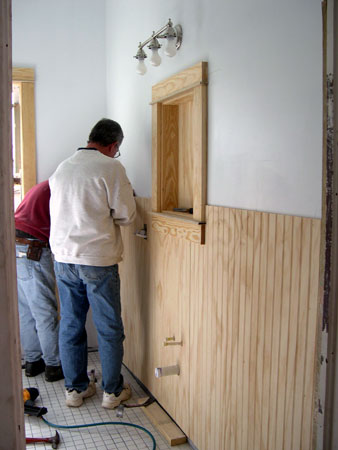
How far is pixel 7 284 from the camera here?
0.91 m

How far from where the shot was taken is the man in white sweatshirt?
2.53m

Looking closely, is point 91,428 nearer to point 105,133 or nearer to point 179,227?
point 179,227

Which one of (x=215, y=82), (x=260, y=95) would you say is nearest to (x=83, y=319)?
(x=215, y=82)

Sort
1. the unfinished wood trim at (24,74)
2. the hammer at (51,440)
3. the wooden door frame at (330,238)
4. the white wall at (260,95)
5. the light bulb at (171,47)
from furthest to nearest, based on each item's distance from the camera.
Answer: the unfinished wood trim at (24,74) < the hammer at (51,440) < the light bulb at (171,47) < the white wall at (260,95) < the wooden door frame at (330,238)

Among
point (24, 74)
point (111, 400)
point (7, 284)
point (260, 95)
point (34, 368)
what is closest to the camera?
point (7, 284)

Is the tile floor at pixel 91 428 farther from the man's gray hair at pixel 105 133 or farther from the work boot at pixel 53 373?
the man's gray hair at pixel 105 133

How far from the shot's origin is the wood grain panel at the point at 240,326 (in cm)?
145

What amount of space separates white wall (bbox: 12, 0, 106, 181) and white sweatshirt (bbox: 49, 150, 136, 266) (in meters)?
0.92

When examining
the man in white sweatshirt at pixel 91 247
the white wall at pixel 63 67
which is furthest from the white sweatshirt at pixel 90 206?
the white wall at pixel 63 67

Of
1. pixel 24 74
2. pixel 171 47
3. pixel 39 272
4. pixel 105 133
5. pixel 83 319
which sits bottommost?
pixel 83 319

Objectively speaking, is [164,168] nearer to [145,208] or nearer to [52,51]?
[145,208]

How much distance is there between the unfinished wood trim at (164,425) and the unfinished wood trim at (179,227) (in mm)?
990

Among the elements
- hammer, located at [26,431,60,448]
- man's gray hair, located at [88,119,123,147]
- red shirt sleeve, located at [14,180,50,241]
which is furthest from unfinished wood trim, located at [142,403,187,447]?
man's gray hair, located at [88,119,123,147]

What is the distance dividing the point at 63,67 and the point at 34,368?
2.13m
